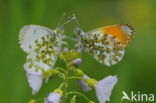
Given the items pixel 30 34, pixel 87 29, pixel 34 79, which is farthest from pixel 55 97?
pixel 87 29

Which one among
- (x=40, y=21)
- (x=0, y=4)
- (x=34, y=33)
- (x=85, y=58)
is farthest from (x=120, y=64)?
(x=34, y=33)

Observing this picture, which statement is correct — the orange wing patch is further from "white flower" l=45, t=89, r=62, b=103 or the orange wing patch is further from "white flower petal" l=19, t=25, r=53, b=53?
"white flower" l=45, t=89, r=62, b=103

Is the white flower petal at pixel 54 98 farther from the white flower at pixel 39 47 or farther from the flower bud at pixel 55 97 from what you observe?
the white flower at pixel 39 47

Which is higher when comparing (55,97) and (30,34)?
(30,34)

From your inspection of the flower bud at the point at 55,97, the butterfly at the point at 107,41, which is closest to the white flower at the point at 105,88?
the flower bud at the point at 55,97

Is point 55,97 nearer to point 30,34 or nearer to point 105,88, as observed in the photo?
point 105,88

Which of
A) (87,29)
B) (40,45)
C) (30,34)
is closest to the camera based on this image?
(30,34)
